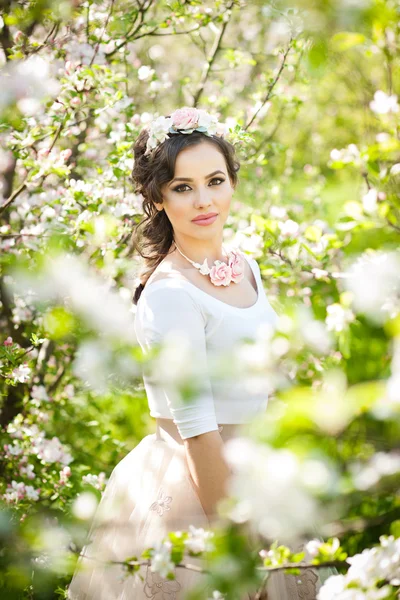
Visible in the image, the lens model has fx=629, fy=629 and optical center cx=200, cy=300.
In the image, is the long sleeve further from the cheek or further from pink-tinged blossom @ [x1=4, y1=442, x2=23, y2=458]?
pink-tinged blossom @ [x1=4, y1=442, x2=23, y2=458]

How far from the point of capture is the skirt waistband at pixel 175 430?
2093mm

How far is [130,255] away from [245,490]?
101 inches

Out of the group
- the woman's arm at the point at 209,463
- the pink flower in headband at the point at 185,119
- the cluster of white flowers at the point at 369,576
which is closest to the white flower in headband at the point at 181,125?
the pink flower in headband at the point at 185,119

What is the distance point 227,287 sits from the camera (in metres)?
2.19

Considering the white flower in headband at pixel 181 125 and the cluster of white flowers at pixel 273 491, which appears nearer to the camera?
the cluster of white flowers at pixel 273 491

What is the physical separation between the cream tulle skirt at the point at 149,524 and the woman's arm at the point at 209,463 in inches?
Answer: 5.2

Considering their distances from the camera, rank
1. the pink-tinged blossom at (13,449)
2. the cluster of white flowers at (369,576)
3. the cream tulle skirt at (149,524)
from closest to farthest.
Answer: the cluster of white flowers at (369,576) < the cream tulle skirt at (149,524) < the pink-tinged blossom at (13,449)

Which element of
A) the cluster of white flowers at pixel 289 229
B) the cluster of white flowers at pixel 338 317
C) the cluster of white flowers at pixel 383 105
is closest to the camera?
the cluster of white flowers at pixel 383 105

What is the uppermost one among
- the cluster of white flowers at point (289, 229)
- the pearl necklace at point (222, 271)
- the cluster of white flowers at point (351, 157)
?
the cluster of white flowers at point (289, 229)

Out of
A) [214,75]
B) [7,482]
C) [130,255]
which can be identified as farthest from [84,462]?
[214,75]

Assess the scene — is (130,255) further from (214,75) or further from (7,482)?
(214,75)

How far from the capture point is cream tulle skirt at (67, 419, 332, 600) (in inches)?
76.0

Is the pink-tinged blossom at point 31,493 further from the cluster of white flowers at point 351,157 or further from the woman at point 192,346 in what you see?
the cluster of white flowers at point 351,157

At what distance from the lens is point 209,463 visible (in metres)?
1.85
